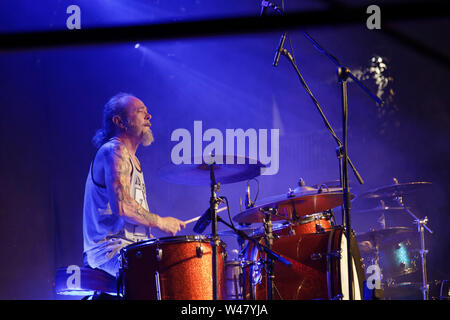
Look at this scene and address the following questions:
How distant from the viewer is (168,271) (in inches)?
120

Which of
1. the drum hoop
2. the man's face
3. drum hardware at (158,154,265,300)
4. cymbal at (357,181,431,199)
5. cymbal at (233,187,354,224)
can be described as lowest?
the drum hoop

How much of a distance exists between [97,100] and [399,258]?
3937 mm

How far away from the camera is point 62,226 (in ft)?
16.4

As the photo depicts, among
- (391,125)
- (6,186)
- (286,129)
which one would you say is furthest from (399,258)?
(6,186)

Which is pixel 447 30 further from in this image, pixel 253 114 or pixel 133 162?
pixel 133 162

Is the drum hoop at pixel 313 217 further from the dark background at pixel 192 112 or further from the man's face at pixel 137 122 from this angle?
the man's face at pixel 137 122

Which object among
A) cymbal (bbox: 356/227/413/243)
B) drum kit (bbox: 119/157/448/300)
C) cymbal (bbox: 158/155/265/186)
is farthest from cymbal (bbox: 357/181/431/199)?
cymbal (bbox: 158/155/265/186)

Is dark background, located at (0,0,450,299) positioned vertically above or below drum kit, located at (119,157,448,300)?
above

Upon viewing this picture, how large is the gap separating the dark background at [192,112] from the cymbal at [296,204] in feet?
5.05

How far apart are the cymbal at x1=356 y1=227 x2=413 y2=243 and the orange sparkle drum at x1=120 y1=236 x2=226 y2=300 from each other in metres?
2.46

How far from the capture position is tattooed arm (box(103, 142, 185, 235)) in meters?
3.49

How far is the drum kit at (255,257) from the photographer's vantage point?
9.95 feet

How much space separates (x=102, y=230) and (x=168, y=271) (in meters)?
0.86

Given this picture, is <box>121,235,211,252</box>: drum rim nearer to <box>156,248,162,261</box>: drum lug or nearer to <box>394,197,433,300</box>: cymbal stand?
<box>156,248,162,261</box>: drum lug
